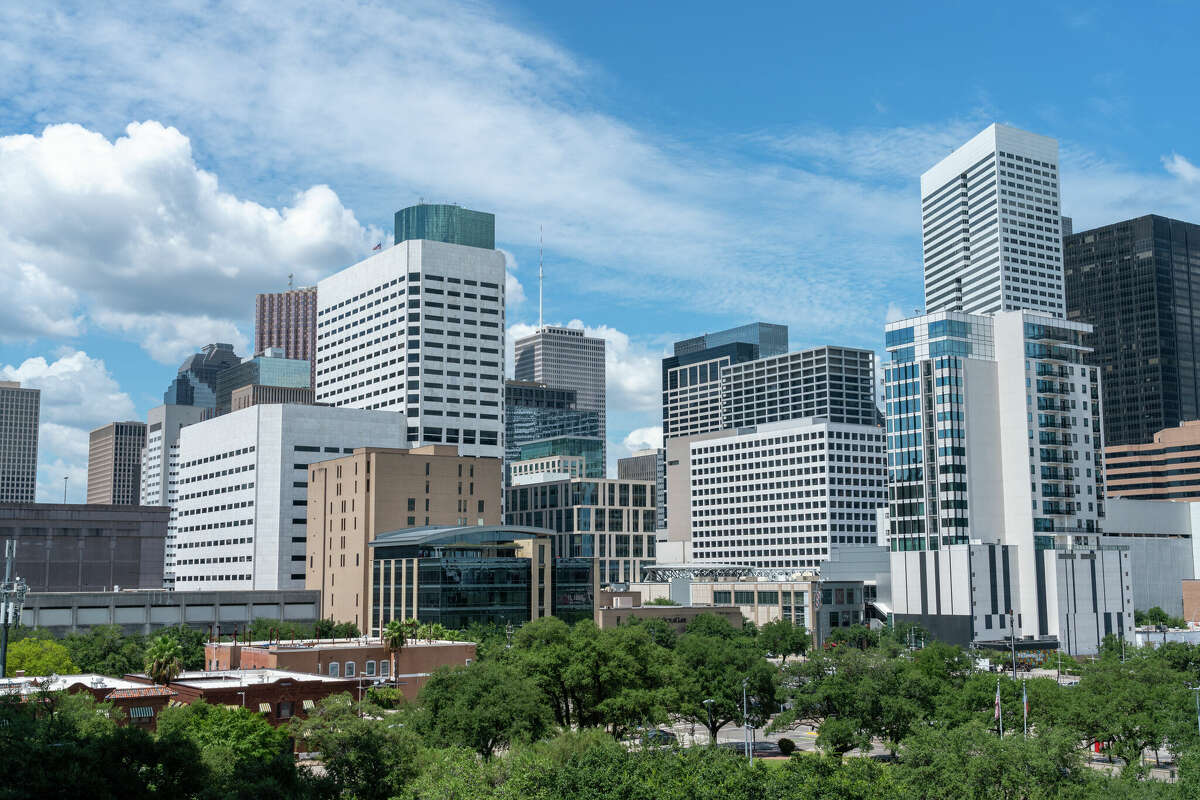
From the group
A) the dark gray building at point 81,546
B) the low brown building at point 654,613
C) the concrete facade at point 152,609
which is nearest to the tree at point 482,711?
the low brown building at point 654,613

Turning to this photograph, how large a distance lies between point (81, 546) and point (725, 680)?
134048mm

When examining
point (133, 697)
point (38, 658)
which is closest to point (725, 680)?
point (133, 697)

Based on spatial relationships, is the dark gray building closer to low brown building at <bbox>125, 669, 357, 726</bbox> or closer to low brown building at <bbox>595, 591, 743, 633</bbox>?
low brown building at <bbox>595, 591, 743, 633</bbox>

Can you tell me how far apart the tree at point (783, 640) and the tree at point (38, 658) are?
3926 inches

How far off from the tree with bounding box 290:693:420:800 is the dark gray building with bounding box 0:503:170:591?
146436 millimetres

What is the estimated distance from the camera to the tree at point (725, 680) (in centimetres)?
10275

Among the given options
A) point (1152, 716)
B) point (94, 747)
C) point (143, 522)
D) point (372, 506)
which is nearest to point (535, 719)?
point (94, 747)

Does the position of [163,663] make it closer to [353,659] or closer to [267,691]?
[267,691]

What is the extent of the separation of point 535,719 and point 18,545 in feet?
473

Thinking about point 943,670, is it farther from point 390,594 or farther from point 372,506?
point 372,506

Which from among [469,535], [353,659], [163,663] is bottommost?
[353,659]

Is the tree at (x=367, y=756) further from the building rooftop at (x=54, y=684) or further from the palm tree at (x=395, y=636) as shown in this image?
the palm tree at (x=395, y=636)

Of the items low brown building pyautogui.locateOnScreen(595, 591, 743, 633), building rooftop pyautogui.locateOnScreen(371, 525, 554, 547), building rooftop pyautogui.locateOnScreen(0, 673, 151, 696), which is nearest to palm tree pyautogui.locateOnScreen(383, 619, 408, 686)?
building rooftop pyautogui.locateOnScreen(0, 673, 151, 696)

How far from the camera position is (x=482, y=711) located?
7712 cm
